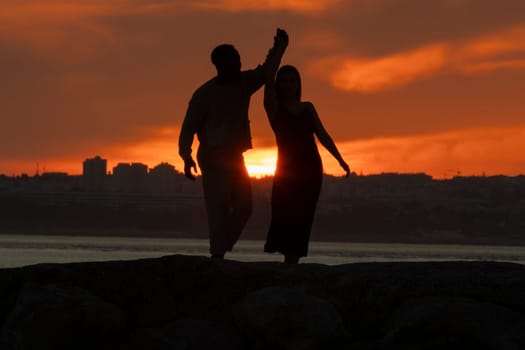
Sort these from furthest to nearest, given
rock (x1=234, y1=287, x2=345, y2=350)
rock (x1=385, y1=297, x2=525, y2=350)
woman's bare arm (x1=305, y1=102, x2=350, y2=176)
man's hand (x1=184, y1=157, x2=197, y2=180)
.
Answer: woman's bare arm (x1=305, y1=102, x2=350, y2=176) → man's hand (x1=184, y1=157, x2=197, y2=180) → rock (x1=234, y1=287, x2=345, y2=350) → rock (x1=385, y1=297, x2=525, y2=350)

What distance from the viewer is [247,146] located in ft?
39.5

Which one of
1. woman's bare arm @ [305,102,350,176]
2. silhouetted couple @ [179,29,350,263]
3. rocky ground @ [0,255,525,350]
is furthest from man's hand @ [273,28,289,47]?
rocky ground @ [0,255,525,350]

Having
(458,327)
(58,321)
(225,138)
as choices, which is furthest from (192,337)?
(225,138)

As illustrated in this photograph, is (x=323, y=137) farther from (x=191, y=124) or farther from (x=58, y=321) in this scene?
(x=58, y=321)

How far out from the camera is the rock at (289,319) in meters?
8.55

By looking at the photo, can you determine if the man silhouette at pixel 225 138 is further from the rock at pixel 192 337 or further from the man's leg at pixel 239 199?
the rock at pixel 192 337

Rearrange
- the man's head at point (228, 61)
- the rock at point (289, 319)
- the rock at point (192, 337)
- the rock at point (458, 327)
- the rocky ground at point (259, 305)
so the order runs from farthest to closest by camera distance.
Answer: the man's head at point (228, 61)
the rock at point (192, 337)
the rock at point (289, 319)
the rocky ground at point (259, 305)
the rock at point (458, 327)

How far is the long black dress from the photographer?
12133 mm

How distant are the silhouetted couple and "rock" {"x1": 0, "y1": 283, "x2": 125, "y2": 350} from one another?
3074 millimetres

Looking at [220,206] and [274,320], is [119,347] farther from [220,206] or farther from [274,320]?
[220,206]

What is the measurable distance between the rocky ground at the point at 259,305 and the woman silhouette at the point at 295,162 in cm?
213

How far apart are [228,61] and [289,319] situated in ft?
13.6

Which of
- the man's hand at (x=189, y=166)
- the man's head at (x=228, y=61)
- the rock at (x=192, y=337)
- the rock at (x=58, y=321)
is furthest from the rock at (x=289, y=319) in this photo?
the man's head at (x=228, y=61)

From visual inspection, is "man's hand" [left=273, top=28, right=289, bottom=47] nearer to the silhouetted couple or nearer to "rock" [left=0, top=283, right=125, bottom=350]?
the silhouetted couple
